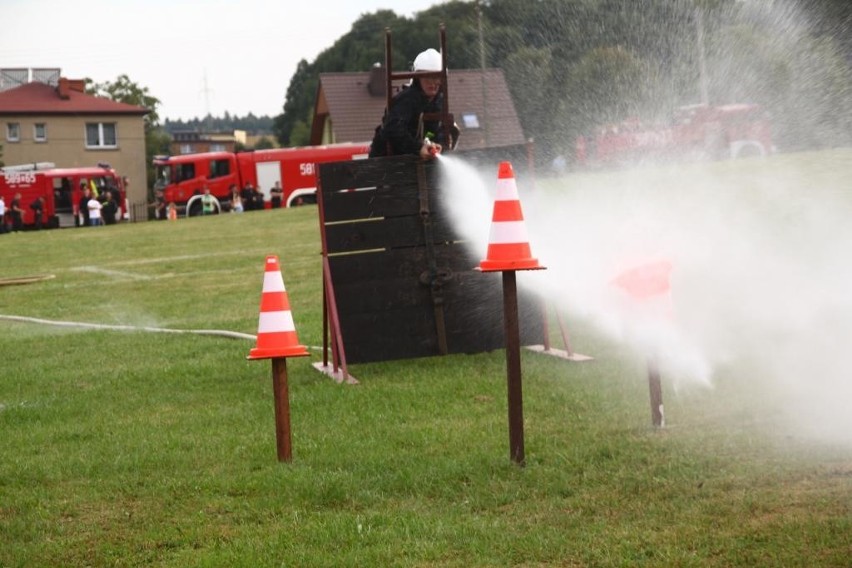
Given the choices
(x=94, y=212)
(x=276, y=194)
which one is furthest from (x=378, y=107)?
(x=94, y=212)

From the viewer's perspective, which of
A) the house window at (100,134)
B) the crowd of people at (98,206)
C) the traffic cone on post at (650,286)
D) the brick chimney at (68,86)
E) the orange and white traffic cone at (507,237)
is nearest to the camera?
the orange and white traffic cone at (507,237)

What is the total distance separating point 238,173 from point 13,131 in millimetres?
31793

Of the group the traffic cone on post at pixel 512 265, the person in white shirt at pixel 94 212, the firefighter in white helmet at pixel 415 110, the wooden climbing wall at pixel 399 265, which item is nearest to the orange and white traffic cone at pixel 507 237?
the traffic cone on post at pixel 512 265

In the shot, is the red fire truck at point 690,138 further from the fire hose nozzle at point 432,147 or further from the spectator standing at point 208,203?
the spectator standing at point 208,203

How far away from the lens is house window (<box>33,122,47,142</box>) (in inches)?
3137

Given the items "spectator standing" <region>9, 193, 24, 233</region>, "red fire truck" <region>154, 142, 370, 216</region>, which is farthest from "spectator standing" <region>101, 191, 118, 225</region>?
"spectator standing" <region>9, 193, 24, 233</region>

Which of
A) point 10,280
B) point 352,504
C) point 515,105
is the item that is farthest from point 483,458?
point 515,105

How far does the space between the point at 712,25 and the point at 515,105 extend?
98.5ft

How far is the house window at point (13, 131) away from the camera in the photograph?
7950 cm

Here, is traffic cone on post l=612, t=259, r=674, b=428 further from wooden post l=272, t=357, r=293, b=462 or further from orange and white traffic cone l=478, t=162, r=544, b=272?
wooden post l=272, t=357, r=293, b=462

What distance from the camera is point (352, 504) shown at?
5.60 m

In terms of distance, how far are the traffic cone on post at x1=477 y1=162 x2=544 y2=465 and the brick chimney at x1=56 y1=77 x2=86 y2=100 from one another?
263 feet

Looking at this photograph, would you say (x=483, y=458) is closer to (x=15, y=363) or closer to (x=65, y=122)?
(x=15, y=363)

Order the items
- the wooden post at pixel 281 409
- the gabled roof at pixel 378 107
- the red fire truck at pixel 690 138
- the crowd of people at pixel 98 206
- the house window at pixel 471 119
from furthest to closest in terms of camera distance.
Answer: the crowd of people at pixel 98 206 < the house window at pixel 471 119 < the gabled roof at pixel 378 107 < the red fire truck at pixel 690 138 < the wooden post at pixel 281 409
